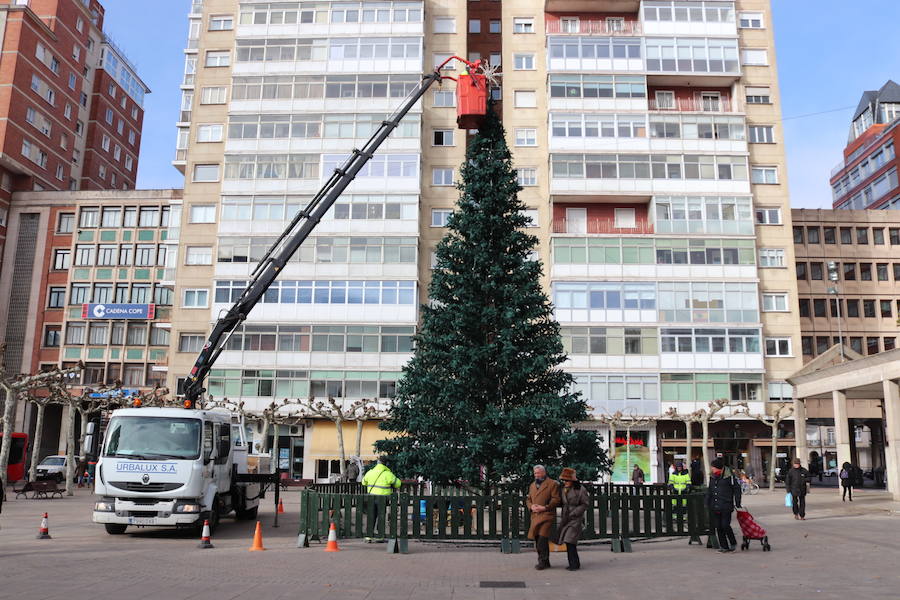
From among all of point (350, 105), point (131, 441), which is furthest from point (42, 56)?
point (131, 441)

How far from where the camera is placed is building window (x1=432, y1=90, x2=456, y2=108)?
48.2 metres

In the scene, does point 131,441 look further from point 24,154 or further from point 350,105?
point 24,154

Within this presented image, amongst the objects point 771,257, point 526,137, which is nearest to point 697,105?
point 771,257

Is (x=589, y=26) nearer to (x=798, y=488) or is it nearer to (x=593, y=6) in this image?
(x=593, y=6)

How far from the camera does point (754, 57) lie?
160 ft

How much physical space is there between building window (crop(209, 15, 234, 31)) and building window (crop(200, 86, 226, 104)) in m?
4.32

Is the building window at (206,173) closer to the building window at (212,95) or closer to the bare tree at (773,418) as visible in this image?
the building window at (212,95)

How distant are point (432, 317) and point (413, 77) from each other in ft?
101

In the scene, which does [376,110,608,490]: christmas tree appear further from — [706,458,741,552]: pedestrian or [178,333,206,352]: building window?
[178,333,206,352]: building window

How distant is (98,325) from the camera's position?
55.1 meters

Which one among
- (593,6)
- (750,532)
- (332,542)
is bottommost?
(332,542)

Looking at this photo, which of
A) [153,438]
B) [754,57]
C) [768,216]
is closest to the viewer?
[153,438]

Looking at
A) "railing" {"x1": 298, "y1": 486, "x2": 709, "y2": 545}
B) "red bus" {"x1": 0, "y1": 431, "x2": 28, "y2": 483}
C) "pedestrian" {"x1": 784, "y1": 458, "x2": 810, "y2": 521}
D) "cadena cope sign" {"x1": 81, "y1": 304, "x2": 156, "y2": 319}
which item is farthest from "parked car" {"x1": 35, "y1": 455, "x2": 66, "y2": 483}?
"pedestrian" {"x1": 784, "y1": 458, "x2": 810, "y2": 521}

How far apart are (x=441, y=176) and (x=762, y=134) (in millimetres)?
20255
